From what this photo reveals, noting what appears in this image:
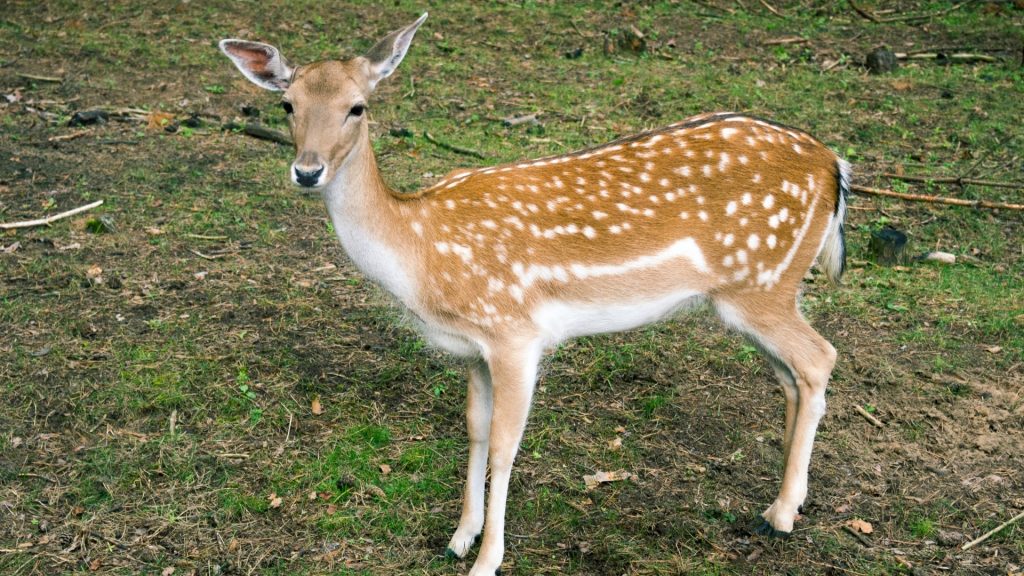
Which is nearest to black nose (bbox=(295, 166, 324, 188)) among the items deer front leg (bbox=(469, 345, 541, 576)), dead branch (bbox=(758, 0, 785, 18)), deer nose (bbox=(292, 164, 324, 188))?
deer nose (bbox=(292, 164, 324, 188))

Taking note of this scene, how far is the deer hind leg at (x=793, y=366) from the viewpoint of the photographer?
168 inches

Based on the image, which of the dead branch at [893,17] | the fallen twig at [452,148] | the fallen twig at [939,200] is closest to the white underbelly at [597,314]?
the fallen twig at [939,200]

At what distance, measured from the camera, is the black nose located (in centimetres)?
358

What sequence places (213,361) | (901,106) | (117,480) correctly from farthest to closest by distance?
(901,106) < (213,361) < (117,480)

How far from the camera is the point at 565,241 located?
13.5 feet

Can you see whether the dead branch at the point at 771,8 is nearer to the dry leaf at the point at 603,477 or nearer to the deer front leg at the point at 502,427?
the dry leaf at the point at 603,477

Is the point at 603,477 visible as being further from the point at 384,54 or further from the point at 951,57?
the point at 951,57

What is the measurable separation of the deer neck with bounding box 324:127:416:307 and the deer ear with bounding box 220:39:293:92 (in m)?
0.44

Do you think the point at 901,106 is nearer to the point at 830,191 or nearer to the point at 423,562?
the point at 830,191

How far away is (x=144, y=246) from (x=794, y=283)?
13.0 feet

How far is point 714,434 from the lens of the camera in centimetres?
487

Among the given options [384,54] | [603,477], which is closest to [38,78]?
[384,54]

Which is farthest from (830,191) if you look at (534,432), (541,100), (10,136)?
(10,136)

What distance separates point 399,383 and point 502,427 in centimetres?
139
